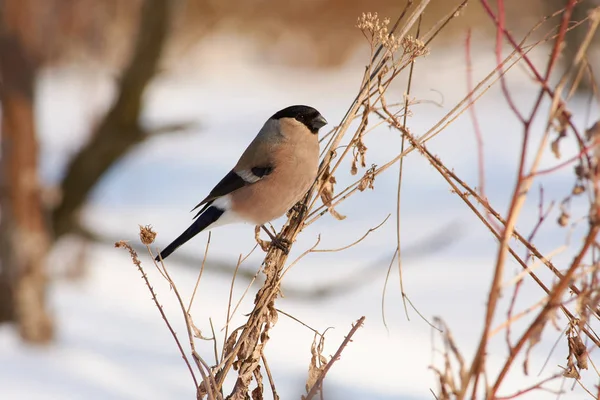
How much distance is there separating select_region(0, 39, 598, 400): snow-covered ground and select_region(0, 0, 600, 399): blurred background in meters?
0.02

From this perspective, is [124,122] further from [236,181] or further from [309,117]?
[309,117]

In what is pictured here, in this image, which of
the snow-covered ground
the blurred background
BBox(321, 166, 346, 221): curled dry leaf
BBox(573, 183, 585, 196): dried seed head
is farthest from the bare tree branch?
BBox(573, 183, 585, 196): dried seed head

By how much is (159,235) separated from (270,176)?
19.5 ft

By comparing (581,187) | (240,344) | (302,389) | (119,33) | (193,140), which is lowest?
(581,187)

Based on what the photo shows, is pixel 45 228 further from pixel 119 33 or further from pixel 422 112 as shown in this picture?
pixel 422 112

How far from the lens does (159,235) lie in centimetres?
831

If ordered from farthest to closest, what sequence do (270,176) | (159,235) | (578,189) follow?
1. (159,235)
2. (270,176)
3. (578,189)

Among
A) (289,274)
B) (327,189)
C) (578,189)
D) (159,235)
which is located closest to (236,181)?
(327,189)

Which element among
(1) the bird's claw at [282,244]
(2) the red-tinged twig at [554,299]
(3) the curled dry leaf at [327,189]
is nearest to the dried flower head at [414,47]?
(3) the curled dry leaf at [327,189]

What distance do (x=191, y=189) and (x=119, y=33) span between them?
10.7 feet

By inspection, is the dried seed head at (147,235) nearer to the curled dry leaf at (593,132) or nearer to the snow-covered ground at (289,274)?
the snow-covered ground at (289,274)

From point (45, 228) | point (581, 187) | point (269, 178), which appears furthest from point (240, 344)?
point (45, 228)

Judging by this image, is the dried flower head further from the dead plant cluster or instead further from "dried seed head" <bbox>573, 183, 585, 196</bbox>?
"dried seed head" <bbox>573, 183, 585, 196</bbox>

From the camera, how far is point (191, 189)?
9.84 metres
